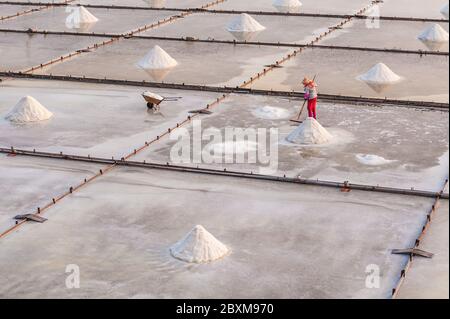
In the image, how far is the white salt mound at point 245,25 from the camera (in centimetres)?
2289

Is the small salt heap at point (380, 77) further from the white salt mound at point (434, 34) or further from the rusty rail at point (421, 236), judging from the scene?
the rusty rail at point (421, 236)

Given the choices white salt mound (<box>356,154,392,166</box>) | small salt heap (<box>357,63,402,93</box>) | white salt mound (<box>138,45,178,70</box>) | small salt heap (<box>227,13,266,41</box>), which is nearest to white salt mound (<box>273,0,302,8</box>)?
small salt heap (<box>227,13,266,41</box>)

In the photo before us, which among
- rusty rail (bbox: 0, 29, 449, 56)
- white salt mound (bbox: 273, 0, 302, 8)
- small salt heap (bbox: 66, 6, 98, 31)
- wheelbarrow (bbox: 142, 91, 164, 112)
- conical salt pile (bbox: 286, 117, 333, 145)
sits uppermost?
white salt mound (bbox: 273, 0, 302, 8)

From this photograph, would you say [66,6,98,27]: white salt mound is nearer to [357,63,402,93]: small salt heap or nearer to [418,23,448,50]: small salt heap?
[418,23,448,50]: small salt heap

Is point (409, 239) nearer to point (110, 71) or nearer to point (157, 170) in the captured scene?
point (157, 170)

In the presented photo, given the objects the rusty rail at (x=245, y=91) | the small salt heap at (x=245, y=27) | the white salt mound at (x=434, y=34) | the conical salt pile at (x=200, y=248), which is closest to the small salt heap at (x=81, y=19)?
the small salt heap at (x=245, y=27)

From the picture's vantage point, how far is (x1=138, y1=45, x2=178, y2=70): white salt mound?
1877 centimetres

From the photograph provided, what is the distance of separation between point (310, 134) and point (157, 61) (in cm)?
652

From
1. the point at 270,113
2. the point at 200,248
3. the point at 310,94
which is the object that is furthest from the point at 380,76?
the point at 200,248

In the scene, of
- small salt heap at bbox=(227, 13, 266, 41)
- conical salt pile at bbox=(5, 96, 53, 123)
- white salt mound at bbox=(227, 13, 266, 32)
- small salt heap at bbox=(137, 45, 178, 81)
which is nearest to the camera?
conical salt pile at bbox=(5, 96, 53, 123)

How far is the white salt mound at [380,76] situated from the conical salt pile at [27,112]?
6740 millimetres

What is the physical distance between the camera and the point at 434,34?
2153 cm

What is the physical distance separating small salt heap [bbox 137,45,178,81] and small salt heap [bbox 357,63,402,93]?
4400 millimetres
